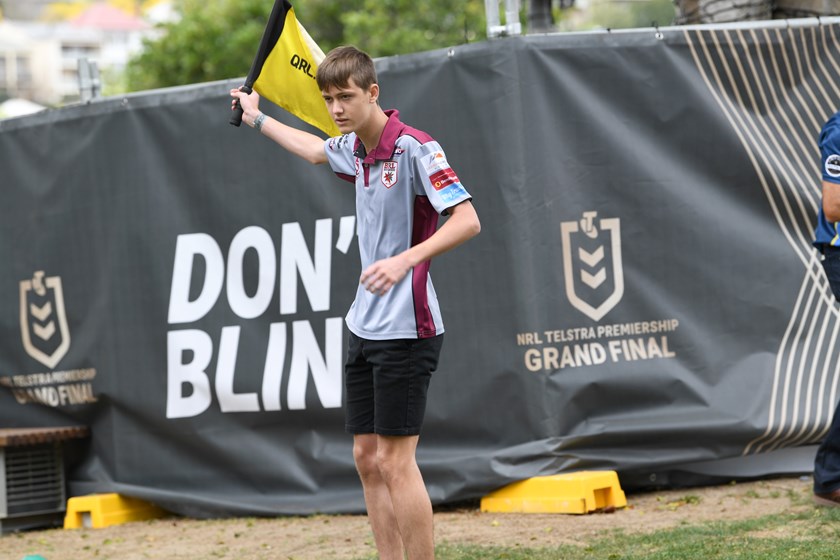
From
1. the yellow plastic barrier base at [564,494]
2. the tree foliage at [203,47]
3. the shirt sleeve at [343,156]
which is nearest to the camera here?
the shirt sleeve at [343,156]

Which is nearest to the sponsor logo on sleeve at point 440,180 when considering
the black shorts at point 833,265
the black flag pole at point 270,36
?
the black flag pole at point 270,36

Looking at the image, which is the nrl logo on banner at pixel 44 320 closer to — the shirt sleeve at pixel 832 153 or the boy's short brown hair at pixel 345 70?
the boy's short brown hair at pixel 345 70

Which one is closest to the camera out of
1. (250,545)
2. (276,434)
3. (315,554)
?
(315,554)

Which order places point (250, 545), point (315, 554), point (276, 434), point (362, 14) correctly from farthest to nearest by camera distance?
point (362, 14), point (276, 434), point (250, 545), point (315, 554)

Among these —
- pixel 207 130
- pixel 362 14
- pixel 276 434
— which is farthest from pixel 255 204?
pixel 362 14

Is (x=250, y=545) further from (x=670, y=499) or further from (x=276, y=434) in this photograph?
(x=670, y=499)

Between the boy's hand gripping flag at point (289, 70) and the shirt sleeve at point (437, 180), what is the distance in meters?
1.11

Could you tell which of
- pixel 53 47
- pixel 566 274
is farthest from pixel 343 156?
pixel 53 47

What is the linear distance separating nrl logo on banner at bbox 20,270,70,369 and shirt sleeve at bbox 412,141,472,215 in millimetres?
4072

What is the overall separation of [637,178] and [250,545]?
2753 mm

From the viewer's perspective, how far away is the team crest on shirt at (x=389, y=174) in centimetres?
417

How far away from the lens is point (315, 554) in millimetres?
5523

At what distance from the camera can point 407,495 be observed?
13.5 feet

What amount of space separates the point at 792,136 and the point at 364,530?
3.10 m
